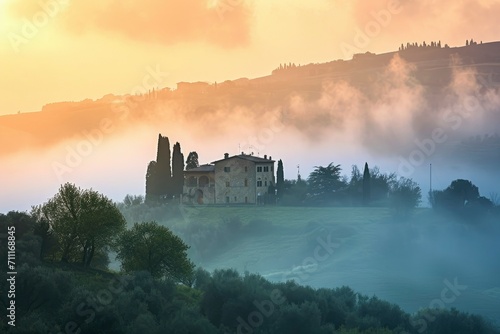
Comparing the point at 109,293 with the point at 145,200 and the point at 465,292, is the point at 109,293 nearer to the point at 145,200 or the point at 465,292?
the point at 465,292

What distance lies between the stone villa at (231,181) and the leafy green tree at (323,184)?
9510 millimetres

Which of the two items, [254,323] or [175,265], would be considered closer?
[254,323]

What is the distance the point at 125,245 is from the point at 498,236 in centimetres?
6142

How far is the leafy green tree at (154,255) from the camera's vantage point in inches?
2345

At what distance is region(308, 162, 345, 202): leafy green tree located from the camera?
12494 cm

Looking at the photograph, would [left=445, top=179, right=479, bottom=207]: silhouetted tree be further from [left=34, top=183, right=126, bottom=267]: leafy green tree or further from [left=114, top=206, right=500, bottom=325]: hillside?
[left=34, top=183, right=126, bottom=267]: leafy green tree

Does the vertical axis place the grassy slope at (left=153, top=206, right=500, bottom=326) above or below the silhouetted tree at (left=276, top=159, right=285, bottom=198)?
below

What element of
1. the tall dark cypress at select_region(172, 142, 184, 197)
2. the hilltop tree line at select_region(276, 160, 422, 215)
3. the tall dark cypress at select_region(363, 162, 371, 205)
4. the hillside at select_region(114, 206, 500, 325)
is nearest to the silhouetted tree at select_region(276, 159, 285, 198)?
the hilltop tree line at select_region(276, 160, 422, 215)

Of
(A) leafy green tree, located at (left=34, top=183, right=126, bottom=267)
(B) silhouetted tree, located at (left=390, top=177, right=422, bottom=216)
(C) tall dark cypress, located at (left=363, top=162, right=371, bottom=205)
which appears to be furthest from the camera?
(C) tall dark cypress, located at (left=363, top=162, right=371, bottom=205)

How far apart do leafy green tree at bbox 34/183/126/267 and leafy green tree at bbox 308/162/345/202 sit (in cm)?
6671

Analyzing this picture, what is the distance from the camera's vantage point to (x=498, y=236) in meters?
112

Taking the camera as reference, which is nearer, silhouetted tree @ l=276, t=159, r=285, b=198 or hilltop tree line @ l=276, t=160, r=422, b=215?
silhouetted tree @ l=276, t=159, r=285, b=198

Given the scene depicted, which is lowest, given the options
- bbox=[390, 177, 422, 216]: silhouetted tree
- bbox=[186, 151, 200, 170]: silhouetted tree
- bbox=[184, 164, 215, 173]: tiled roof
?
bbox=[390, 177, 422, 216]: silhouetted tree

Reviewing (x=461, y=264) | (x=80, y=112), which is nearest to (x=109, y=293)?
(x=461, y=264)
